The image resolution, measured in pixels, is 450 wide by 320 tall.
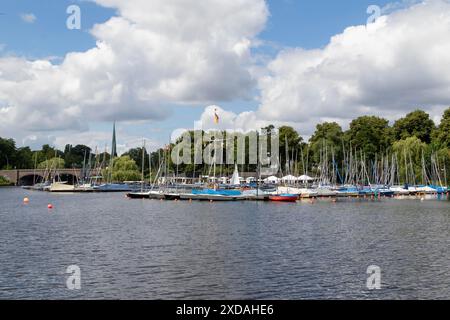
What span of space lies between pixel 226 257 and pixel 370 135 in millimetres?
141700

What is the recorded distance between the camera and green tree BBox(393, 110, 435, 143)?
16781 centimetres

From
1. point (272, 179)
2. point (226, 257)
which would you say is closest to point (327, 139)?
point (272, 179)

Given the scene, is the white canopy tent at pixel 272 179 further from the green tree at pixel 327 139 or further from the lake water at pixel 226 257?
the lake water at pixel 226 257

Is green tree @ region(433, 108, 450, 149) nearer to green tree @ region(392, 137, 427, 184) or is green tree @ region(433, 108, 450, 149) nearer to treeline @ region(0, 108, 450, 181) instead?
treeline @ region(0, 108, 450, 181)

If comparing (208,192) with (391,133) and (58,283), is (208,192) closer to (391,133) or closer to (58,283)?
(58,283)

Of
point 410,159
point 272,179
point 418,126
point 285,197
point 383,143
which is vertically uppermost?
point 418,126

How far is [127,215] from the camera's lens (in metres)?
77.2

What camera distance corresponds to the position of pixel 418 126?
169 meters

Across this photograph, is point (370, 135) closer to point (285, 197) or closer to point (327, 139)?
point (327, 139)

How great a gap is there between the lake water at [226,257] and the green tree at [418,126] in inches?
4082

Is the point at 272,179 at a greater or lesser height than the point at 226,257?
greater

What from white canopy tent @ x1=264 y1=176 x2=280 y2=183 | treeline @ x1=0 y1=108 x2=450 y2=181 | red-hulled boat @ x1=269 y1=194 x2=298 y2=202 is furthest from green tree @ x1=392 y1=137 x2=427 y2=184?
red-hulled boat @ x1=269 y1=194 x2=298 y2=202
